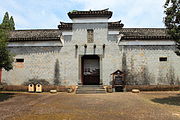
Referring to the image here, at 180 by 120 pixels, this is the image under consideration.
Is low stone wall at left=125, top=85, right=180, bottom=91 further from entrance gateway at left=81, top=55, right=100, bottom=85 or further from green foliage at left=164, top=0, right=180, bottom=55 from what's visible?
green foliage at left=164, top=0, right=180, bottom=55

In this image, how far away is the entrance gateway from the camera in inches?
562

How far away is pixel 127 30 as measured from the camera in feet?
49.6

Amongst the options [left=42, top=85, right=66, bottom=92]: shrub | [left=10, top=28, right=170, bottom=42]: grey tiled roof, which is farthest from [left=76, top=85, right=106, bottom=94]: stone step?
[left=10, top=28, right=170, bottom=42]: grey tiled roof

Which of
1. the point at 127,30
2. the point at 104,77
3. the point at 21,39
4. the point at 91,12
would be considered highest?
the point at 91,12

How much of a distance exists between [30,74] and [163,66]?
11.7 meters

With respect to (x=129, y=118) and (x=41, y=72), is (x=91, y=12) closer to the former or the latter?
(x=41, y=72)

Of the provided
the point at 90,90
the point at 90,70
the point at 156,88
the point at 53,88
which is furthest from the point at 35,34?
the point at 156,88

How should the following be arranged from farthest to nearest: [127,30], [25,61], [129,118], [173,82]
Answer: [127,30], [25,61], [173,82], [129,118]

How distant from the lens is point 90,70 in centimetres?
1438

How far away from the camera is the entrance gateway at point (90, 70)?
562 inches

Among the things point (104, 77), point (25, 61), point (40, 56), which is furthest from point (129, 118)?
point (25, 61)

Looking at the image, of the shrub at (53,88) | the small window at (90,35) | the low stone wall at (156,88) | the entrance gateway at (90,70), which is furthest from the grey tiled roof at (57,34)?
the shrub at (53,88)

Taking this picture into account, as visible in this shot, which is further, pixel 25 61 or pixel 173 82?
pixel 25 61

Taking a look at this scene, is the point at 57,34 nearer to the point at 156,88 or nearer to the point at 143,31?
the point at 143,31
